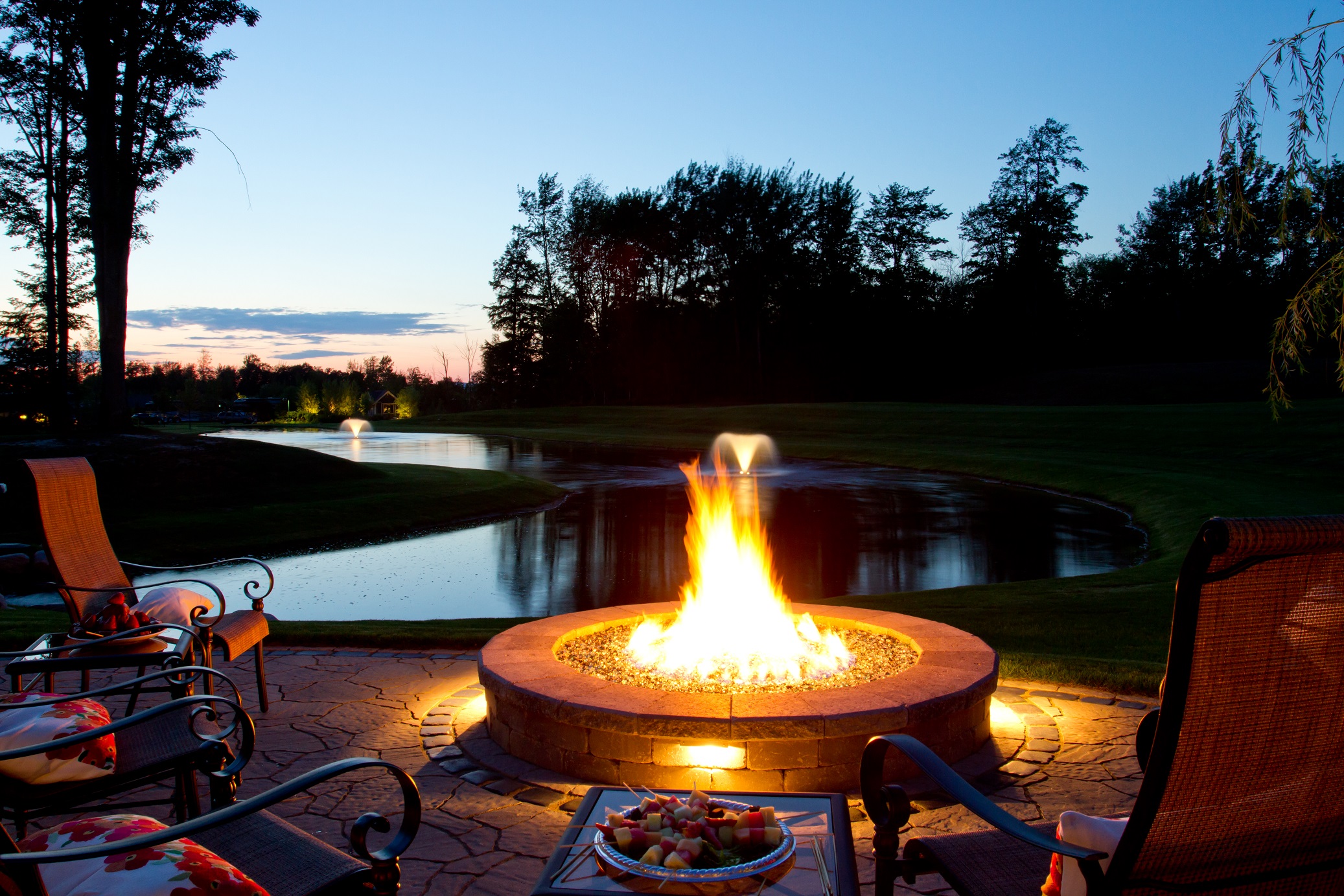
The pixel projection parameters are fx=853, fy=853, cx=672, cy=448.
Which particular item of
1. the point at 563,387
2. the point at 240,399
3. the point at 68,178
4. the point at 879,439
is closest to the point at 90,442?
the point at 68,178

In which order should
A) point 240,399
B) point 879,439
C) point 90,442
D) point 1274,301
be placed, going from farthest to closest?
1. point 240,399
2. point 1274,301
3. point 879,439
4. point 90,442

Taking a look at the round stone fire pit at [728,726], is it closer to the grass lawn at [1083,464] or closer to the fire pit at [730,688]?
the fire pit at [730,688]

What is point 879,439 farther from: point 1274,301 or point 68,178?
point 1274,301

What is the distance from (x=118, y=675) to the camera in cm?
614

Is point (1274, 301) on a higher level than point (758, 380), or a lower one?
higher

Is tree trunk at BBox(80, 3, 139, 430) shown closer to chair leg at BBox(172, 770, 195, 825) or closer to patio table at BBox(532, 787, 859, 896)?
chair leg at BBox(172, 770, 195, 825)

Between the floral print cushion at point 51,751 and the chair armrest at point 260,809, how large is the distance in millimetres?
931

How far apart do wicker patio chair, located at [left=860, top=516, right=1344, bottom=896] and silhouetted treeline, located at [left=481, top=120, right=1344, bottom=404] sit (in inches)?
2171

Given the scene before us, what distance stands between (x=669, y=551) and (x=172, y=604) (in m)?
8.20

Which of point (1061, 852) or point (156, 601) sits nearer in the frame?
point (1061, 852)

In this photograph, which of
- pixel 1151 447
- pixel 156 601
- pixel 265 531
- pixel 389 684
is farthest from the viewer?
pixel 1151 447

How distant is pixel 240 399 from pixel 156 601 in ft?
351

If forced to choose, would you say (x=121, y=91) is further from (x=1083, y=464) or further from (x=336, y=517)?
(x=1083, y=464)

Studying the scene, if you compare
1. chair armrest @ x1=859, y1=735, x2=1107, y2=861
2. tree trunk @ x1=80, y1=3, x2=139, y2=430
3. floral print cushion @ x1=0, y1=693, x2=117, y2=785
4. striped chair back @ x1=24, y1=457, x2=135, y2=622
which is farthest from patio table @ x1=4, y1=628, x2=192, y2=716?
tree trunk @ x1=80, y1=3, x2=139, y2=430
